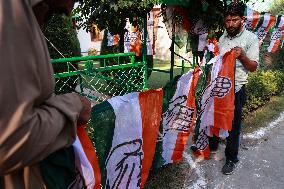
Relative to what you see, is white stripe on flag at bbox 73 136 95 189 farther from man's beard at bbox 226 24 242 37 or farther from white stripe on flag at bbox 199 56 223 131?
man's beard at bbox 226 24 242 37

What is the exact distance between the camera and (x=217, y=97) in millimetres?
4066

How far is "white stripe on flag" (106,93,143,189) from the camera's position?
2.46 metres

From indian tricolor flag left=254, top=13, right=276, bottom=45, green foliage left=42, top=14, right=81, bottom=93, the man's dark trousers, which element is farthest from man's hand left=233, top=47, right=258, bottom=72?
indian tricolor flag left=254, top=13, right=276, bottom=45

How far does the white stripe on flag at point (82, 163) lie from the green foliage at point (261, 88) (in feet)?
18.0

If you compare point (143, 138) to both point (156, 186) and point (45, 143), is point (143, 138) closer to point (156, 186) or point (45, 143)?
point (156, 186)

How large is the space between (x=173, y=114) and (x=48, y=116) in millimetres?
2372

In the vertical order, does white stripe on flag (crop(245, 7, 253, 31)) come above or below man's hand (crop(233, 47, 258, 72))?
above

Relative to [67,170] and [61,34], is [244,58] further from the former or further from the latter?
[61,34]

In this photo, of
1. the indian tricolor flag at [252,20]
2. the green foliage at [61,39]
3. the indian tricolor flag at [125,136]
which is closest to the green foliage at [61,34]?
the green foliage at [61,39]

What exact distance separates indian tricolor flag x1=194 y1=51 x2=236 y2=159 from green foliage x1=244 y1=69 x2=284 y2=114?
2.82m

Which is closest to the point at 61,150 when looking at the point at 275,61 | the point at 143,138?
the point at 143,138

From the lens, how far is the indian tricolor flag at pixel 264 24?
29.2 feet

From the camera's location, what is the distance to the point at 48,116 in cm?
117

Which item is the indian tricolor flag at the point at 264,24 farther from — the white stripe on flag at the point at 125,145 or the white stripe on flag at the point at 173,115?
the white stripe on flag at the point at 125,145
